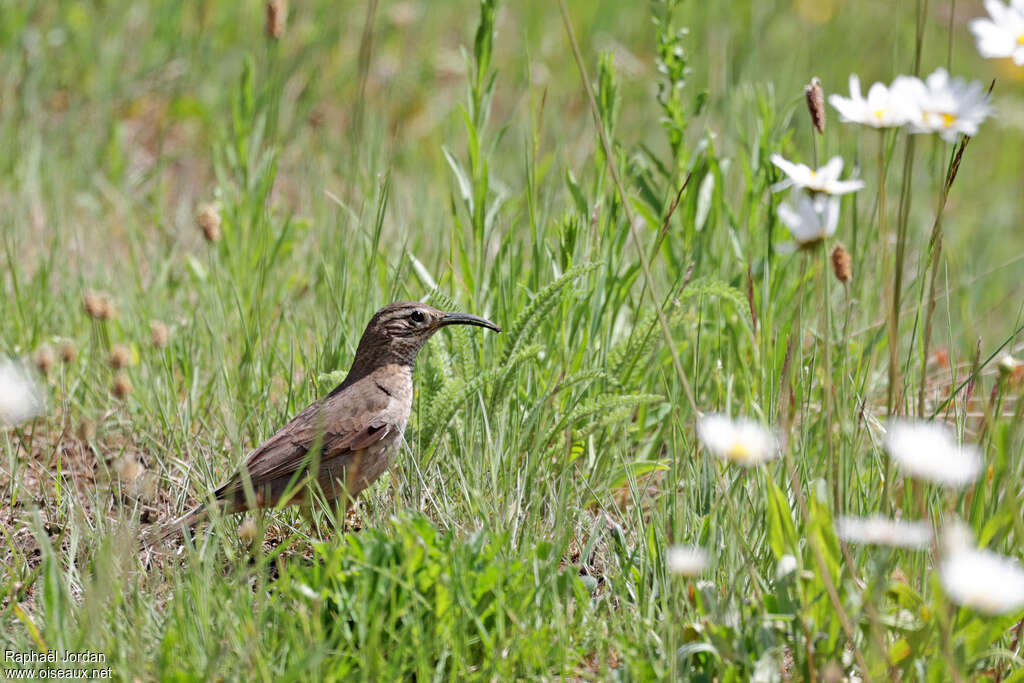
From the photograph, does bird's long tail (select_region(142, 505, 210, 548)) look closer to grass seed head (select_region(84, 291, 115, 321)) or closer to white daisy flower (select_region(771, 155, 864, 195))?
grass seed head (select_region(84, 291, 115, 321))

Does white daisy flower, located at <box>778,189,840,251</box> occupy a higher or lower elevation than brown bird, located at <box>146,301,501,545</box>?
higher

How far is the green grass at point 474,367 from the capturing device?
106 inches

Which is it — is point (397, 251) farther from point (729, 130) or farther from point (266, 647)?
point (266, 647)

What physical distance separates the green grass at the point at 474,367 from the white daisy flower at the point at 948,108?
0.42 m

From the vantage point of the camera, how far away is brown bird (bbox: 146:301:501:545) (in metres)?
3.63

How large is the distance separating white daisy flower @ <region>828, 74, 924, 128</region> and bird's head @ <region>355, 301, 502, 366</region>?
1.69 meters

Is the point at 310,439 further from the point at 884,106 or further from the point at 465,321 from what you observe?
the point at 884,106

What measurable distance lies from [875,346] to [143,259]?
348 centimetres

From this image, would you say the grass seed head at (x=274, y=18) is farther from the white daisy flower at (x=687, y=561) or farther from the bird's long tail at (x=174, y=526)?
the white daisy flower at (x=687, y=561)

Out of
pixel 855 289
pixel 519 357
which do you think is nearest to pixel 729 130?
pixel 855 289

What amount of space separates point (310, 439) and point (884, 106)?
2.02 metres

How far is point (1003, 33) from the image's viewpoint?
272 cm

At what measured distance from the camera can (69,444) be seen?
4074 millimetres

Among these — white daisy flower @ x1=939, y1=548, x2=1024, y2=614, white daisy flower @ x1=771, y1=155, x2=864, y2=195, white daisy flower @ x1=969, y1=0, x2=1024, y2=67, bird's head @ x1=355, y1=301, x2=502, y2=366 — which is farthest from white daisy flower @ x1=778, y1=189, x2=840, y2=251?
bird's head @ x1=355, y1=301, x2=502, y2=366
